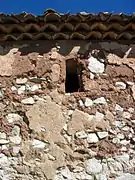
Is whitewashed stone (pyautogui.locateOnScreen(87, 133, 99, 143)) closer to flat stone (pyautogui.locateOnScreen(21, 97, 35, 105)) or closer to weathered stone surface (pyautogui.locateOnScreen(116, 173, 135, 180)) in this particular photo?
weathered stone surface (pyautogui.locateOnScreen(116, 173, 135, 180))

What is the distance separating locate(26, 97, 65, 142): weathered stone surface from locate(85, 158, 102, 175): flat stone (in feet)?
1.39

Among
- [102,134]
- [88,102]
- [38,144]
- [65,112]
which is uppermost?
[88,102]

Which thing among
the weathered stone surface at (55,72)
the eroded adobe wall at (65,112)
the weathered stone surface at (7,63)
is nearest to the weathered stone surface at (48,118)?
the eroded adobe wall at (65,112)

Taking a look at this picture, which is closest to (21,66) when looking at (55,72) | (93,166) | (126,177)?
(55,72)

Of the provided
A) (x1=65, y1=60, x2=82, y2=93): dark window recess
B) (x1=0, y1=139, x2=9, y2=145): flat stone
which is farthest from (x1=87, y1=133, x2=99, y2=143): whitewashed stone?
(x1=0, y1=139, x2=9, y2=145): flat stone

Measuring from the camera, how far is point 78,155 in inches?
209

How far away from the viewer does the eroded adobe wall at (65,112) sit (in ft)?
17.2

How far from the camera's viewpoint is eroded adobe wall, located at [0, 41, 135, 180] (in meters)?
5.25

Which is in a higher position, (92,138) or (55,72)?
(55,72)

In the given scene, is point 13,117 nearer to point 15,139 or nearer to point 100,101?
point 15,139

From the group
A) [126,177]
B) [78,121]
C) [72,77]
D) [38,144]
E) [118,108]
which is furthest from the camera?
[72,77]

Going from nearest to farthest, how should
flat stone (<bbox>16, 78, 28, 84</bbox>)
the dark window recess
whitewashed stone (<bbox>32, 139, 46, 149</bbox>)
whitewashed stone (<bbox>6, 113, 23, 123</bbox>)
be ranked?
1. whitewashed stone (<bbox>32, 139, 46, 149</bbox>)
2. whitewashed stone (<bbox>6, 113, 23, 123</bbox>)
3. flat stone (<bbox>16, 78, 28, 84</bbox>)
4. the dark window recess

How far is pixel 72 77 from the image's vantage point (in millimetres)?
5957

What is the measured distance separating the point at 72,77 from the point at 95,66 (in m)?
0.33
